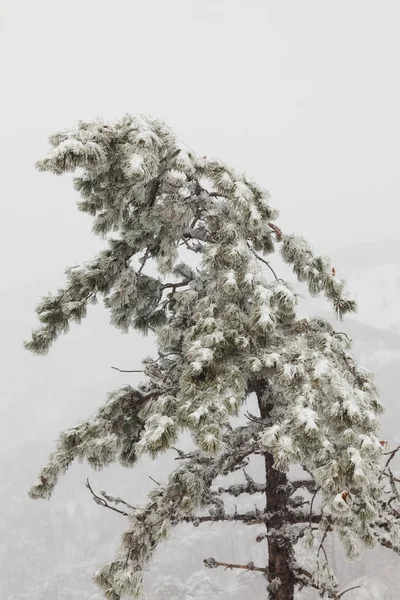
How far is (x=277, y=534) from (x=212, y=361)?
2.82m

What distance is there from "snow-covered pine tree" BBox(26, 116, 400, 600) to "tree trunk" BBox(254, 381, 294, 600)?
→ 17mm

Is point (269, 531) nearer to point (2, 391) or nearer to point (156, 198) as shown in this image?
point (156, 198)

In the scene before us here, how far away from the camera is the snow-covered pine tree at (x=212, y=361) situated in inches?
150

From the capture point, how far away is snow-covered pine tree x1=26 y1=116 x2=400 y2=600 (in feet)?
12.5

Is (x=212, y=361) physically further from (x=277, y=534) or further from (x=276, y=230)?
(x=277, y=534)

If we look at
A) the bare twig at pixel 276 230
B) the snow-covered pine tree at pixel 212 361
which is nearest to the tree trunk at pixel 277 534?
the snow-covered pine tree at pixel 212 361

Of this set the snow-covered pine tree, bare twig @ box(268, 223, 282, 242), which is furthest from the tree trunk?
bare twig @ box(268, 223, 282, 242)

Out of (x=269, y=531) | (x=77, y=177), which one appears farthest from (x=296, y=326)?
(x=77, y=177)

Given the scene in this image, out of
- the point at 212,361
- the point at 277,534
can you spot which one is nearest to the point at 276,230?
the point at 212,361

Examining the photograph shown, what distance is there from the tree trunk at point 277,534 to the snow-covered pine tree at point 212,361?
0.02 metres

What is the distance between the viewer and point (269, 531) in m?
5.38

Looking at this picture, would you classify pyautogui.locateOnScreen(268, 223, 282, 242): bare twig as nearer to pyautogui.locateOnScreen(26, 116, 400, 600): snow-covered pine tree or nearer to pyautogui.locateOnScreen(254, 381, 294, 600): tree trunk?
pyautogui.locateOnScreen(26, 116, 400, 600): snow-covered pine tree

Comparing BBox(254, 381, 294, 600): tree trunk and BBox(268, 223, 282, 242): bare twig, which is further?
BBox(254, 381, 294, 600): tree trunk

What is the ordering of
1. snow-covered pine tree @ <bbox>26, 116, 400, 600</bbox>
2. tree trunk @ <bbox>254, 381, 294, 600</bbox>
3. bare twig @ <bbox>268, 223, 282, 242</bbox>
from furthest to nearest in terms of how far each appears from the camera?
tree trunk @ <bbox>254, 381, 294, 600</bbox>
bare twig @ <bbox>268, 223, 282, 242</bbox>
snow-covered pine tree @ <bbox>26, 116, 400, 600</bbox>
